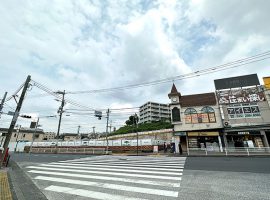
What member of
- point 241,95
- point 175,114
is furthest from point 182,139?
point 241,95

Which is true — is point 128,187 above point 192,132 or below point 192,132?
below

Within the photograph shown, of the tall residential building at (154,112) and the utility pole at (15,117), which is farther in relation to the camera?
the tall residential building at (154,112)

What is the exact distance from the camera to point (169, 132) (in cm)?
3800

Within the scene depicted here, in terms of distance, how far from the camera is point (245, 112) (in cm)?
2284

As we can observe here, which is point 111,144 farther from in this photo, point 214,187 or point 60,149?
point 214,187

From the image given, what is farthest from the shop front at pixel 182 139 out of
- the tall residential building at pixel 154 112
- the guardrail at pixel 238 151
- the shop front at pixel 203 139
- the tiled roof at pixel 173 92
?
the tall residential building at pixel 154 112

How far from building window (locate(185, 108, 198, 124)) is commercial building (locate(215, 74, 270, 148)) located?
3936 mm

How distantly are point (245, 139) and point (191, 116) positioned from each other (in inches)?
321

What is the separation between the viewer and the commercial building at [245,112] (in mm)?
21700

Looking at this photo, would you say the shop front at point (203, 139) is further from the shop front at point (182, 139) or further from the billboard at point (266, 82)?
the billboard at point (266, 82)

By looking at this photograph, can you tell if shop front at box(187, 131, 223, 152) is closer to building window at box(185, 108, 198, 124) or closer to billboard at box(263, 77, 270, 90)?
building window at box(185, 108, 198, 124)

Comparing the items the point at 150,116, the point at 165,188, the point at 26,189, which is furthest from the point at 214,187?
the point at 150,116

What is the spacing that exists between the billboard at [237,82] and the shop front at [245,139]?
7288 millimetres

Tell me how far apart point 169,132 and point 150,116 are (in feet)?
145
